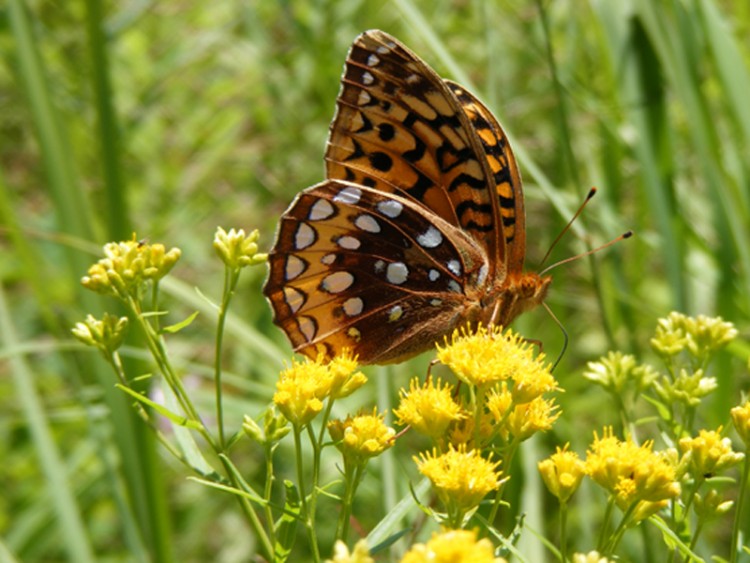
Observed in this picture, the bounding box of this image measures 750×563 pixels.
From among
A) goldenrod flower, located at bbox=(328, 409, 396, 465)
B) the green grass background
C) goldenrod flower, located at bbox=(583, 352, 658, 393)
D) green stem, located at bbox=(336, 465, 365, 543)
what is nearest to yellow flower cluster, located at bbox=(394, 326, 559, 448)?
goldenrod flower, located at bbox=(328, 409, 396, 465)

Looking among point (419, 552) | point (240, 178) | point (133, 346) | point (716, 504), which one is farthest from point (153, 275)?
point (240, 178)

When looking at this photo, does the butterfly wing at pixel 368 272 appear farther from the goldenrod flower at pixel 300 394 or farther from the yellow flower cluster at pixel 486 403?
the yellow flower cluster at pixel 486 403

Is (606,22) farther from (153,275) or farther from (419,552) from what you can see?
(419,552)

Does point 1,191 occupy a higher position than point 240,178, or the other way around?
point 1,191

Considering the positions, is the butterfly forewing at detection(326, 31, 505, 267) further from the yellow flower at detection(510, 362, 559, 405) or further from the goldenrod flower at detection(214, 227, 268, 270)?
the yellow flower at detection(510, 362, 559, 405)

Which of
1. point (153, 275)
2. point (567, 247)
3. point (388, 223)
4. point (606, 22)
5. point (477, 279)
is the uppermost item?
point (606, 22)

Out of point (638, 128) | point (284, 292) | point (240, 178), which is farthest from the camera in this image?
point (240, 178)

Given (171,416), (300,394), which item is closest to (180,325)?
(171,416)
